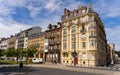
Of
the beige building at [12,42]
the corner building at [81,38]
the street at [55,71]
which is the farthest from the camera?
the beige building at [12,42]

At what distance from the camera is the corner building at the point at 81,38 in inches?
2554

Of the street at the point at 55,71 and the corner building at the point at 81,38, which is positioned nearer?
the street at the point at 55,71

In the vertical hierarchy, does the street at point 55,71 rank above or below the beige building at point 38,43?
below

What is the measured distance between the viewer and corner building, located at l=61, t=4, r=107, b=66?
64.9 m

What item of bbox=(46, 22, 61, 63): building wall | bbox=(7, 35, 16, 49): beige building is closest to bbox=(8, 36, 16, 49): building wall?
bbox=(7, 35, 16, 49): beige building

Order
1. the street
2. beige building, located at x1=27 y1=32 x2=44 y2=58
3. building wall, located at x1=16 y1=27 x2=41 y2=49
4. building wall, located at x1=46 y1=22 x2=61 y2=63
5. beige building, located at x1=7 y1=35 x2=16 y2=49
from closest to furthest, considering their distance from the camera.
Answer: the street → building wall, located at x1=46 y1=22 x2=61 y2=63 → beige building, located at x1=27 y1=32 x2=44 y2=58 → building wall, located at x1=16 y1=27 x2=41 y2=49 → beige building, located at x1=7 y1=35 x2=16 y2=49

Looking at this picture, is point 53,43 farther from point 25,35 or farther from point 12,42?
point 12,42

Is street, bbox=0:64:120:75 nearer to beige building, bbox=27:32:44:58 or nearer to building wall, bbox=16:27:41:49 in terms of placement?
beige building, bbox=27:32:44:58

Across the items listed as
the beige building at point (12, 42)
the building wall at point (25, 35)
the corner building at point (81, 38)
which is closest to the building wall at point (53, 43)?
the corner building at point (81, 38)

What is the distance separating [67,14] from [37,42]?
26.0 m

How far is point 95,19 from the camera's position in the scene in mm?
67375

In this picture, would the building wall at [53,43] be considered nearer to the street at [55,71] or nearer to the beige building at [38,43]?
the beige building at [38,43]

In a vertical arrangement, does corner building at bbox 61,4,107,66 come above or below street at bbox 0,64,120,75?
above

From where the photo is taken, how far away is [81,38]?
2717 inches
